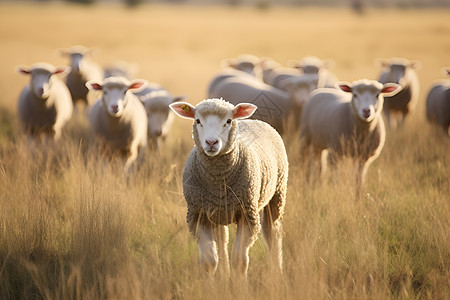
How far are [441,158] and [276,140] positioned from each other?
3162 millimetres

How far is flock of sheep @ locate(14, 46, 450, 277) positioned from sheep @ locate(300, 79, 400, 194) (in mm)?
12

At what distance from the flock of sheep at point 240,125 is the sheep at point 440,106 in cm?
2

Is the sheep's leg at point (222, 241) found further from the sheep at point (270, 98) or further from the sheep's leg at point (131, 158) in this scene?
the sheep at point (270, 98)

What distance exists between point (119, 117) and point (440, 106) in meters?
4.88

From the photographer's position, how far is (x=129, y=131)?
6.61 metres

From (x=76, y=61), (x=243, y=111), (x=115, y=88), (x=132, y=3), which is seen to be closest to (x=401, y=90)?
(x=115, y=88)

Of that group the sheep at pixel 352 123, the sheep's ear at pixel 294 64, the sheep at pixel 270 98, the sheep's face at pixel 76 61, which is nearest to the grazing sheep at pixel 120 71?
the sheep's face at pixel 76 61

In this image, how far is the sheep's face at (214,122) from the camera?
3318 mm

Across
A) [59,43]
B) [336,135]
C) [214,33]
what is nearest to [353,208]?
[336,135]

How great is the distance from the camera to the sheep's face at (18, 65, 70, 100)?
7.23 m

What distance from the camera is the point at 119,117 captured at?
6.53m

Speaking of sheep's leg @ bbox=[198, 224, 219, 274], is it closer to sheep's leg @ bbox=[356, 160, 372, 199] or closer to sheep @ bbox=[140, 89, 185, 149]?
sheep's leg @ bbox=[356, 160, 372, 199]

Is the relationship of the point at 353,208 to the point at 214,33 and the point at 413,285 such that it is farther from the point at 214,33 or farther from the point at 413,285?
the point at 214,33

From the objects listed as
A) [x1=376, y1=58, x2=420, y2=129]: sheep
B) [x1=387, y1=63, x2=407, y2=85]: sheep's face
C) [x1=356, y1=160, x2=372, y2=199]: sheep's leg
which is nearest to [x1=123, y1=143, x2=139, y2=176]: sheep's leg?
[x1=356, y1=160, x2=372, y2=199]: sheep's leg
